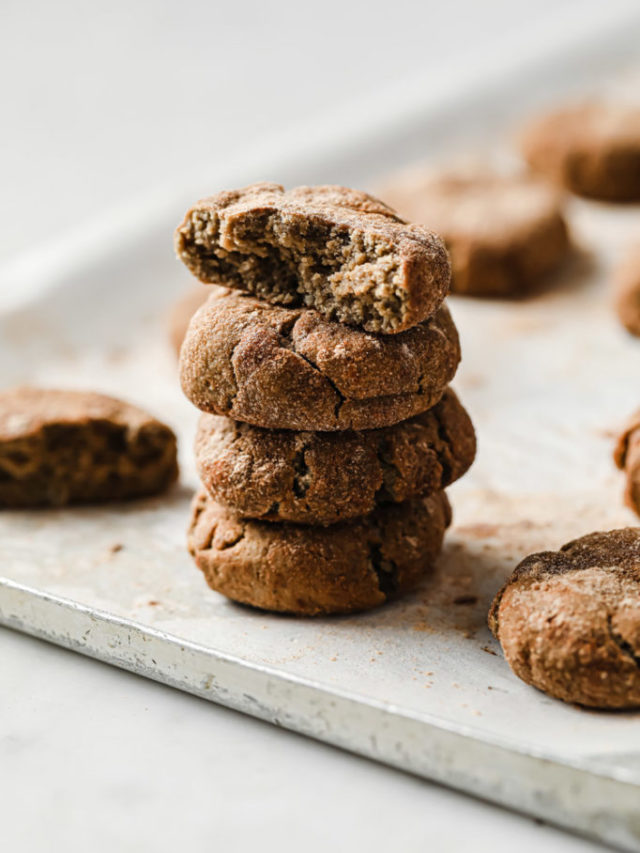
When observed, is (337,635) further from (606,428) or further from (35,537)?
(606,428)

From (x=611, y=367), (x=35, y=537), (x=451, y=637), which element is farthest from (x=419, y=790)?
(x=611, y=367)

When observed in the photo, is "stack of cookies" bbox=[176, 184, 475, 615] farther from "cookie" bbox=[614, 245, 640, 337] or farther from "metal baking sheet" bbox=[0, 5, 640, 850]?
"cookie" bbox=[614, 245, 640, 337]

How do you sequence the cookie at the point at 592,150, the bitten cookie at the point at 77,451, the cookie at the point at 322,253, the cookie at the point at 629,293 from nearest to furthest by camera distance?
the cookie at the point at 322,253 < the bitten cookie at the point at 77,451 < the cookie at the point at 629,293 < the cookie at the point at 592,150

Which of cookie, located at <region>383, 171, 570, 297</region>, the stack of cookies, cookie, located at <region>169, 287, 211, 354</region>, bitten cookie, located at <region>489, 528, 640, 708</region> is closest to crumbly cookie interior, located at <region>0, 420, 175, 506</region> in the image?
the stack of cookies

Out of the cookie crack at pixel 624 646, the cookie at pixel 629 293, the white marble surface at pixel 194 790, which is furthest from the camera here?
the cookie at pixel 629 293

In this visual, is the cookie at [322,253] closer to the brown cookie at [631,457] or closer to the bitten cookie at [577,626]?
the bitten cookie at [577,626]

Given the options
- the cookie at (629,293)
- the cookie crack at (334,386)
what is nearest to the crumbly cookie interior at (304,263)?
the cookie crack at (334,386)
